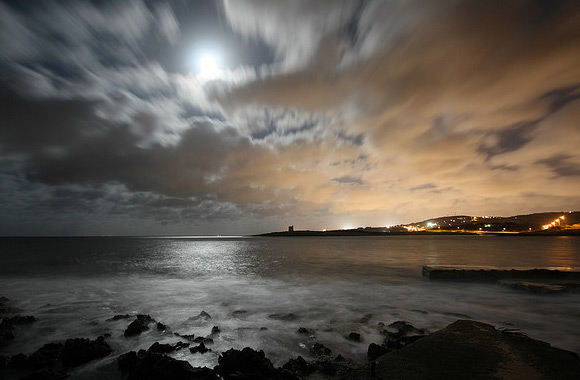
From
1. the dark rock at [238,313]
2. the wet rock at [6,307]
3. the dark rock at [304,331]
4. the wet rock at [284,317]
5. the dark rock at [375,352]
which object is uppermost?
the dark rock at [375,352]

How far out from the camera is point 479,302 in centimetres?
1366

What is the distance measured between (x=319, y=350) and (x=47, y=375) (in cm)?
662

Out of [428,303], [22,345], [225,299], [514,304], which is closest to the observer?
[22,345]

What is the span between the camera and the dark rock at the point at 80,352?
7.30 m

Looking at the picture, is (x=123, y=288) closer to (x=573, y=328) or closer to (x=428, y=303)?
(x=428, y=303)

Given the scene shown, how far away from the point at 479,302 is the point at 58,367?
54.8 ft

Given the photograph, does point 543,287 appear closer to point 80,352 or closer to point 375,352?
point 375,352

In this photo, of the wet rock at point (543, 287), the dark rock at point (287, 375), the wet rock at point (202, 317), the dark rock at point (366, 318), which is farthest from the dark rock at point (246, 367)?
the wet rock at point (543, 287)

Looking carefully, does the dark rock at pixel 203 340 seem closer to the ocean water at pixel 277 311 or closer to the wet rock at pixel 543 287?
the ocean water at pixel 277 311

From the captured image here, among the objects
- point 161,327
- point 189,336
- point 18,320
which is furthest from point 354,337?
point 18,320

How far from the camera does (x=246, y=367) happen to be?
6.02m

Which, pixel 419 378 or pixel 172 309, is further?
pixel 172 309

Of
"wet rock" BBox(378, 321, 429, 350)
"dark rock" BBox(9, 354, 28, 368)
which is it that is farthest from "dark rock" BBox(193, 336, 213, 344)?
"wet rock" BBox(378, 321, 429, 350)

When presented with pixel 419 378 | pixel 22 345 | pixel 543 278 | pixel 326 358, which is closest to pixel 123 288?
pixel 22 345
